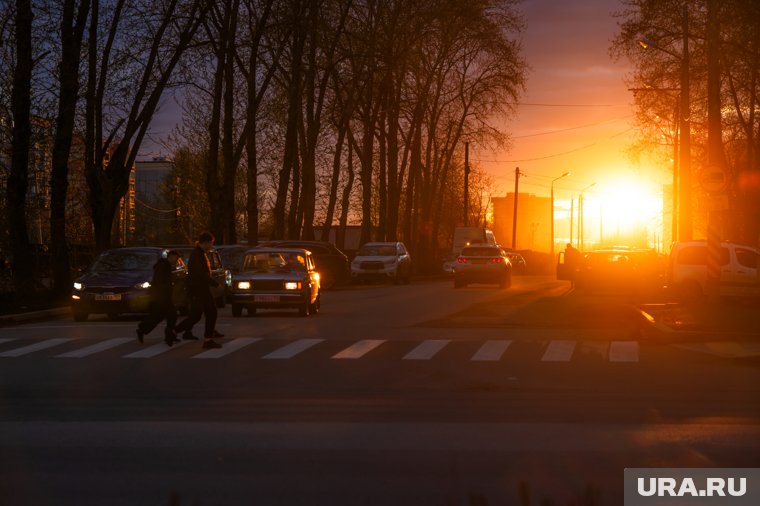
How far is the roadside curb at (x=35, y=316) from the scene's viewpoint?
2806 cm

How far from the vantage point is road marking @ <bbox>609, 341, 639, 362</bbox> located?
18.2 metres

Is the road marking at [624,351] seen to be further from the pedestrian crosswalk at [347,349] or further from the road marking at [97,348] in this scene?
the road marking at [97,348]

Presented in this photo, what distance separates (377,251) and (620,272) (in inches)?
720

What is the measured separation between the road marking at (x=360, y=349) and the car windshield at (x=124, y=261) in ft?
30.6

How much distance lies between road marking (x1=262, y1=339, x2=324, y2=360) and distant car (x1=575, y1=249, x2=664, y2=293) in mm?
18743

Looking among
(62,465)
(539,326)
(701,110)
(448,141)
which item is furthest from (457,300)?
(448,141)

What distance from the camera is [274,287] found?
29.0 meters

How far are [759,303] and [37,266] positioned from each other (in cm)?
2626

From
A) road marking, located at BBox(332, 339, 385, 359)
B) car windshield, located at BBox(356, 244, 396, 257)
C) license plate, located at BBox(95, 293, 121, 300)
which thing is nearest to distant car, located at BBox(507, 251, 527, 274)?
car windshield, located at BBox(356, 244, 396, 257)

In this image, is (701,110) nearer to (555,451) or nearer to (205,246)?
(205,246)

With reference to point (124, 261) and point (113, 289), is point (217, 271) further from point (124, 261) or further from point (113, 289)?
point (113, 289)

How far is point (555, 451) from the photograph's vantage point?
390 inches

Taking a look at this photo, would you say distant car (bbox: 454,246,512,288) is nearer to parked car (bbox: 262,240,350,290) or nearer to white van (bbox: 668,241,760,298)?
A: parked car (bbox: 262,240,350,290)

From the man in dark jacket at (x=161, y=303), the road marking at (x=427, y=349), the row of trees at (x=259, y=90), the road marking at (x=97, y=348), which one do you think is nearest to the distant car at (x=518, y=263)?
the row of trees at (x=259, y=90)
